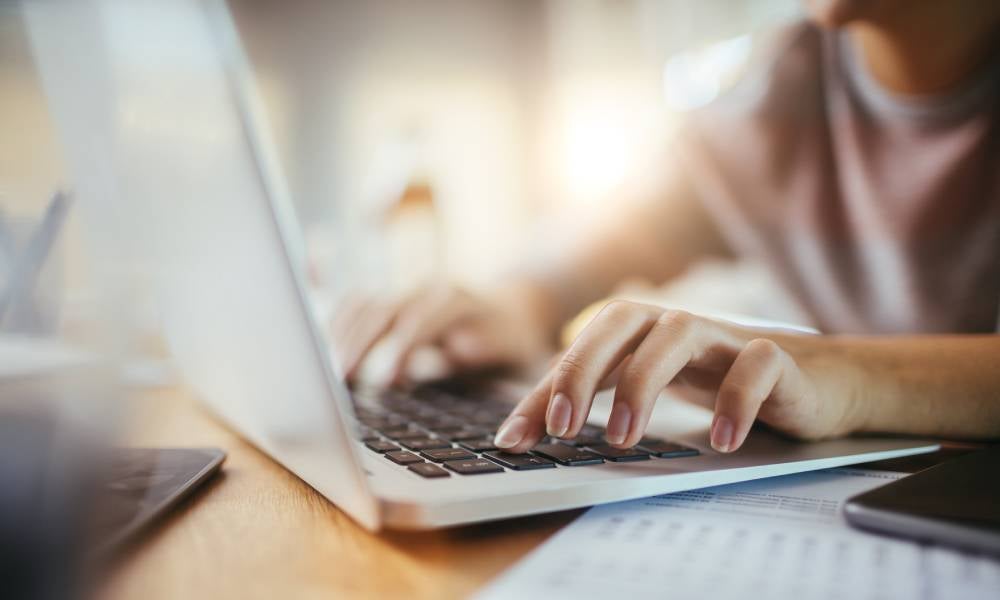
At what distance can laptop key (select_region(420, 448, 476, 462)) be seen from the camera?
35 centimetres

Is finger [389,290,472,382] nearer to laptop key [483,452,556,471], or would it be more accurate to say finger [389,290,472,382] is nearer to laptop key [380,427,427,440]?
laptop key [380,427,427,440]

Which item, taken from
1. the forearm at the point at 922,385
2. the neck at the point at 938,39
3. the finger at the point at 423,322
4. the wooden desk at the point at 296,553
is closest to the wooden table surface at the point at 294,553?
the wooden desk at the point at 296,553

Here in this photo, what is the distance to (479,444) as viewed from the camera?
0.40 meters

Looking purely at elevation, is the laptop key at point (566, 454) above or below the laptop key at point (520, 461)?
below

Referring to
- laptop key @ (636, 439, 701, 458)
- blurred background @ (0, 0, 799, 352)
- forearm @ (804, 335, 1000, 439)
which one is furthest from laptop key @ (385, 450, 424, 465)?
blurred background @ (0, 0, 799, 352)

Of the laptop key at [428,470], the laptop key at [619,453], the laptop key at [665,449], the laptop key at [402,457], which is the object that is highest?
the laptop key at [428,470]

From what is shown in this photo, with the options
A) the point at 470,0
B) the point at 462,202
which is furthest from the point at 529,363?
the point at 470,0

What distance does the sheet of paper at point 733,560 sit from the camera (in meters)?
0.24

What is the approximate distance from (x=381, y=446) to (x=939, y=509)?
27 centimetres

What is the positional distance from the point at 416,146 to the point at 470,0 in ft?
4.37

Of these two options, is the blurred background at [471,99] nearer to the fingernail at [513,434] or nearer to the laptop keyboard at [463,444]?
the laptop keyboard at [463,444]

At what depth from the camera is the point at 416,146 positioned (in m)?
2.31

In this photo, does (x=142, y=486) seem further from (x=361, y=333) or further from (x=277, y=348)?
(x=361, y=333)

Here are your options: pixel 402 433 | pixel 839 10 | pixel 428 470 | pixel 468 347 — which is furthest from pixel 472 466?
pixel 839 10
